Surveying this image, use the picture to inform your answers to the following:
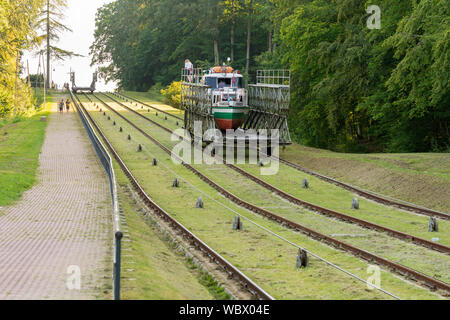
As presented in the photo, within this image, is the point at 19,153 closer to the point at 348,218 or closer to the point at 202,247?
the point at 348,218

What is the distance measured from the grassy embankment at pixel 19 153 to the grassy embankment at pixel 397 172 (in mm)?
15191

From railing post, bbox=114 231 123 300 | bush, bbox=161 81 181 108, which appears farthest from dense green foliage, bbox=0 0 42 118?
railing post, bbox=114 231 123 300

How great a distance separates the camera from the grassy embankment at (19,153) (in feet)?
85.0

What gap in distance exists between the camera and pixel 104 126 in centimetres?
5472

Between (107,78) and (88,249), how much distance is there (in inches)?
4918

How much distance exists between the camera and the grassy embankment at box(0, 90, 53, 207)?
1021 inches

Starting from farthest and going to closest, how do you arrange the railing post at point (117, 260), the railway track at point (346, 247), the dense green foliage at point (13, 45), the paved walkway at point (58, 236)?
the dense green foliage at point (13, 45), the railway track at point (346, 247), the paved walkway at point (58, 236), the railing post at point (117, 260)

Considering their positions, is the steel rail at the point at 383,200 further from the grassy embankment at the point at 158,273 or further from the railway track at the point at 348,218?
the grassy embankment at the point at 158,273

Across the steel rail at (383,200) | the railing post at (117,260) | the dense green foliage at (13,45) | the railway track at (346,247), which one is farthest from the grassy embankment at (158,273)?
the dense green foliage at (13,45)

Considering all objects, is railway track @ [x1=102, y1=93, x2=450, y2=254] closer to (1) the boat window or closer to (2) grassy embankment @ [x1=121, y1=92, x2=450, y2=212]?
(2) grassy embankment @ [x1=121, y1=92, x2=450, y2=212]

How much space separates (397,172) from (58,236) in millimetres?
17227

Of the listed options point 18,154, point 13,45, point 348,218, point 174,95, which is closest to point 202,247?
point 348,218

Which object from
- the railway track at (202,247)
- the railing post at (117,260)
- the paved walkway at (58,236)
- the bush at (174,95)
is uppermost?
the bush at (174,95)
